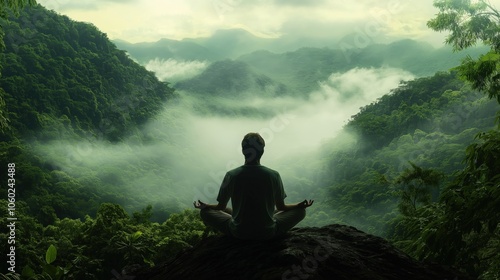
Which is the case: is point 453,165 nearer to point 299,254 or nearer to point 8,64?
point 299,254

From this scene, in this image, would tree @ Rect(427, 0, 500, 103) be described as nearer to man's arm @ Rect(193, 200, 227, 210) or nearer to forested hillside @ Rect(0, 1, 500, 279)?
forested hillside @ Rect(0, 1, 500, 279)

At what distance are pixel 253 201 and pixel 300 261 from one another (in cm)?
91

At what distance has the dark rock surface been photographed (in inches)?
177

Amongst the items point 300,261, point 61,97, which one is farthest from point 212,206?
point 61,97

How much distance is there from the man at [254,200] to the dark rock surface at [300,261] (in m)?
0.15

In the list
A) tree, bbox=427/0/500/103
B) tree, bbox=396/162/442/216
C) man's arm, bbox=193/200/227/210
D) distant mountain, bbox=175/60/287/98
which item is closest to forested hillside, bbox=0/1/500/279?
tree, bbox=396/162/442/216

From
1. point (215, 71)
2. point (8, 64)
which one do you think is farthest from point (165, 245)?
point (215, 71)

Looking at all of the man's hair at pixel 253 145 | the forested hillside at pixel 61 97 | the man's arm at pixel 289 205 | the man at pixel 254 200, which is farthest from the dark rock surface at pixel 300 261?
the forested hillside at pixel 61 97

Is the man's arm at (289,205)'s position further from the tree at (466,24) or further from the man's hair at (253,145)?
the tree at (466,24)

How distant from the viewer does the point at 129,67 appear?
10250cm

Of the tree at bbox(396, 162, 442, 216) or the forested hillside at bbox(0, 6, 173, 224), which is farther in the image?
the forested hillside at bbox(0, 6, 173, 224)

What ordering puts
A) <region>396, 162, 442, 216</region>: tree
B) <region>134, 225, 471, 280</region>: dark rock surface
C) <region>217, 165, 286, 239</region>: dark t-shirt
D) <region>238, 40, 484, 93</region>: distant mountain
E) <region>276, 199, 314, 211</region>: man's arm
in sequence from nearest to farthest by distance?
1. <region>134, 225, 471, 280</region>: dark rock surface
2. <region>217, 165, 286, 239</region>: dark t-shirt
3. <region>276, 199, 314, 211</region>: man's arm
4. <region>396, 162, 442, 216</region>: tree
5. <region>238, 40, 484, 93</region>: distant mountain

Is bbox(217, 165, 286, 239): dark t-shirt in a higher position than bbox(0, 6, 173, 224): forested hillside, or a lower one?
lower

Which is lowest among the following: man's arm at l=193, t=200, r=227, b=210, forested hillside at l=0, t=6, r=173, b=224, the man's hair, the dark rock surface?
the dark rock surface
